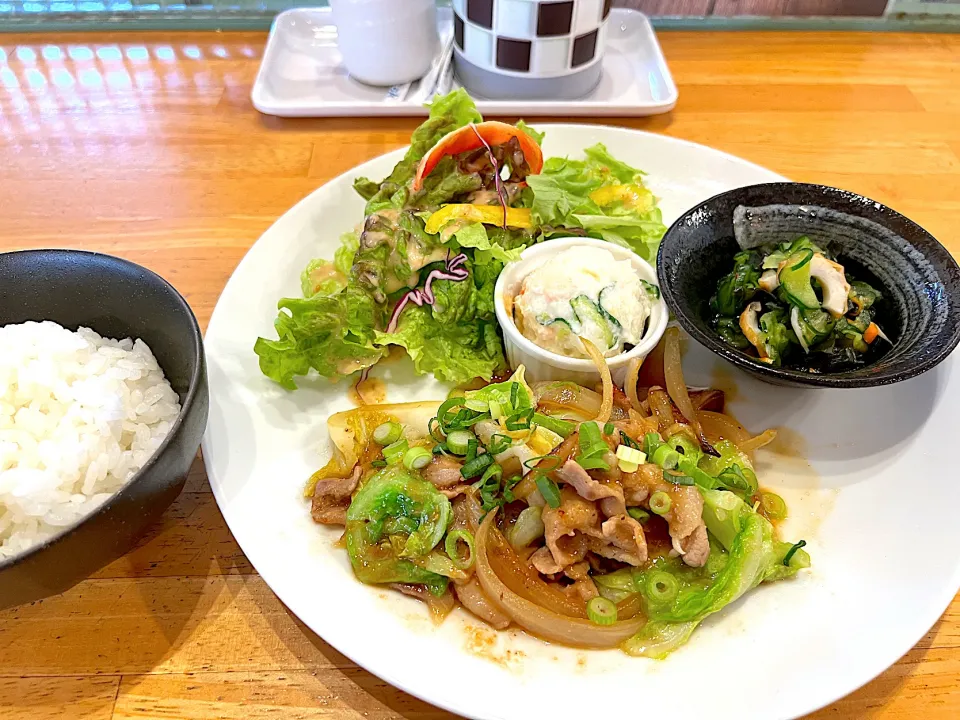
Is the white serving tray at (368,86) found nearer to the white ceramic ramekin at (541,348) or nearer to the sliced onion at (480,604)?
the white ceramic ramekin at (541,348)

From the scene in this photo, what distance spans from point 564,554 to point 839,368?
996 millimetres

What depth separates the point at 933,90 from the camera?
334 cm

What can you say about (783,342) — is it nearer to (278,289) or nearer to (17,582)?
(278,289)

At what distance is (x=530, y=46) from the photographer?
2.81 meters

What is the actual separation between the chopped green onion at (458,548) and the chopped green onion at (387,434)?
32 centimetres

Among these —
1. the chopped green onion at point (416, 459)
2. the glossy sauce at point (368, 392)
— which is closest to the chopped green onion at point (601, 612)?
the chopped green onion at point (416, 459)

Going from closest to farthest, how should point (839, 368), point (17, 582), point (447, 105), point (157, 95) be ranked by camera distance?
point (17, 582) → point (839, 368) → point (447, 105) → point (157, 95)

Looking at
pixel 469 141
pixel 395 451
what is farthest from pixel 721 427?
pixel 469 141

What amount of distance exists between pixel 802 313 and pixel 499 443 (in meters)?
0.96

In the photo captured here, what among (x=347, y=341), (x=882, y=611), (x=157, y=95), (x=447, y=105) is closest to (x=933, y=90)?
(x=447, y=105)

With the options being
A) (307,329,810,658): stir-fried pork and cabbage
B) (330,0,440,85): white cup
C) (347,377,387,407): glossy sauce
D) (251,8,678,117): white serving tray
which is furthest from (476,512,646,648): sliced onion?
(330,0,440,85): white cup

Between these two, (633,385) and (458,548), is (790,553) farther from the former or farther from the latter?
(458,548)

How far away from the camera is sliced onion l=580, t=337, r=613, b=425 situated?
5.55 feet

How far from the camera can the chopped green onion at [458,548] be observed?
5.01 feet
